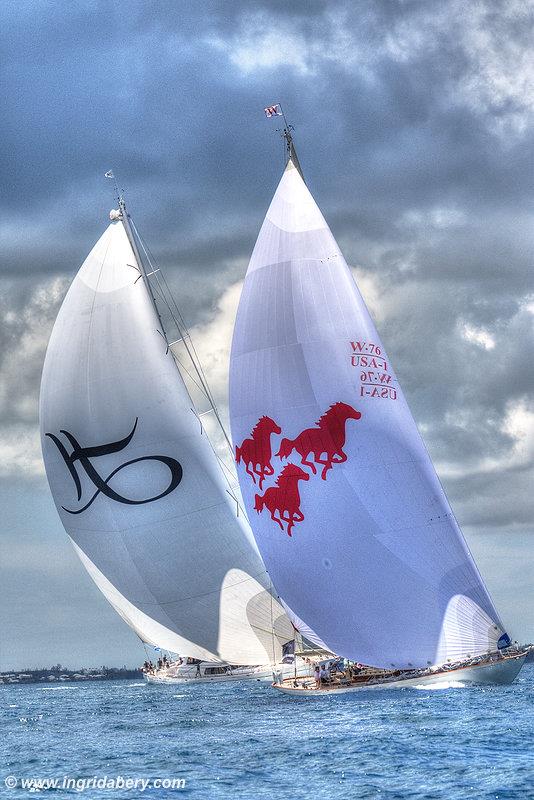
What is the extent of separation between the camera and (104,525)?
47.9 meters

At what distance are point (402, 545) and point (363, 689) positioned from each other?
6467 mm

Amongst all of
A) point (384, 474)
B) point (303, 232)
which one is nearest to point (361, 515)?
point (384, 474)

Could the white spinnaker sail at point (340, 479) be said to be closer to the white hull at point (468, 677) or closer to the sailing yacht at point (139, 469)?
the white hull at point (468, 677)

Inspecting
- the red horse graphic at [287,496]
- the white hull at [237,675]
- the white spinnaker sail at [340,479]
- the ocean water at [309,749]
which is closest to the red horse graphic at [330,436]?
the white spinnaker sail at [340,479]

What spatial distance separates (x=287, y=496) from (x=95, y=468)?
12.5 metres

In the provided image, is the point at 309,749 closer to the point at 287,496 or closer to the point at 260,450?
the point at 287,496

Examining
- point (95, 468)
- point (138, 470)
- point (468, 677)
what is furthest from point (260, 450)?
point (95, 468)

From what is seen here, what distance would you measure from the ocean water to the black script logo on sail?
8779 mm

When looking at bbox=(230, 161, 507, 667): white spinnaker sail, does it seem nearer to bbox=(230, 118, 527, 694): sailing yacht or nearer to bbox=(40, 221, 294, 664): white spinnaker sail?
bbox=(230, 118, 527, 694): sailing yacht

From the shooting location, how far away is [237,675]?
60344mm

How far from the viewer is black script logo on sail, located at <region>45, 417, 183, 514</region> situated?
4716cm

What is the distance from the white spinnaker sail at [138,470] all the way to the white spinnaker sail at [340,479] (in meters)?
8.83

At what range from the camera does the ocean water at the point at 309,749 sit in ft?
80.5

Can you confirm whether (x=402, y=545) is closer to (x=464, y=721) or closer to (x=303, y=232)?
(x=464, y=721)
